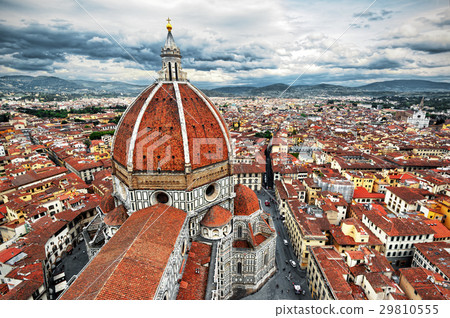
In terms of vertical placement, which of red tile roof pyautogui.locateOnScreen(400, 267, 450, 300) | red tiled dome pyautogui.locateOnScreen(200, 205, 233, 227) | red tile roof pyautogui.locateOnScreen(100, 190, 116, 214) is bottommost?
red tile roof pyautogui.locateOnScreen(400, 267, 450, 300)

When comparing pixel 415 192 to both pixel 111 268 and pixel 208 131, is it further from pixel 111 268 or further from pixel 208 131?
pixel 111 268

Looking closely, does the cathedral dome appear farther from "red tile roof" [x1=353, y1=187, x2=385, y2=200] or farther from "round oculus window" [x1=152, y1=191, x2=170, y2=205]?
"red tile roof" [x1=353, y1=187, x2=385, y2=200]

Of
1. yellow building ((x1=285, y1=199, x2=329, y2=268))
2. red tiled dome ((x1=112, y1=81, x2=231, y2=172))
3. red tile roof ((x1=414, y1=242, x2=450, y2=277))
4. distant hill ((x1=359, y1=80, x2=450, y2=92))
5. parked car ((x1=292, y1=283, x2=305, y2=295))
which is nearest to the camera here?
distant hill ((x1=359, y1=80, x2=450, y2=92))

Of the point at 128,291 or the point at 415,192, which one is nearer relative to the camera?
the point at 128,291

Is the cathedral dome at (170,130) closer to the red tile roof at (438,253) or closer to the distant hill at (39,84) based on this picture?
the distant hill at (39,84)

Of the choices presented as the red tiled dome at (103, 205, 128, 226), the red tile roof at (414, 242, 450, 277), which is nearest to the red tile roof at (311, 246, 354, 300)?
the red tile roof at (414, 242, 450, 277)

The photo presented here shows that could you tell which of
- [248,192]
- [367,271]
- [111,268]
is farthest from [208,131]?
[367,271]

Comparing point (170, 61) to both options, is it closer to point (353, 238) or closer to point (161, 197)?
point (161, 197)
